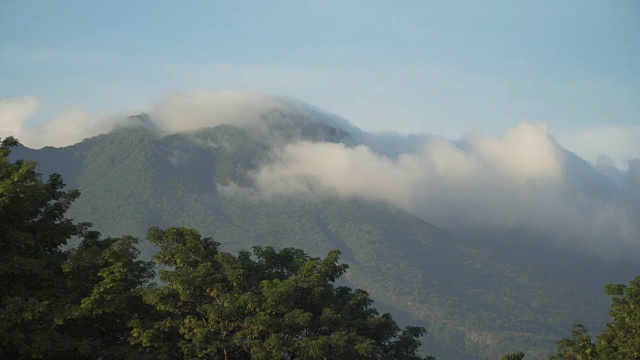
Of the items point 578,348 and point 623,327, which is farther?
point 578,348

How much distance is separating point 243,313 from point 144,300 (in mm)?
3270

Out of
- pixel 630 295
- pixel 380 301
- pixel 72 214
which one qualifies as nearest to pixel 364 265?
pixel 380 301

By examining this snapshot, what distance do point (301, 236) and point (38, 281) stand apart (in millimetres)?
172788

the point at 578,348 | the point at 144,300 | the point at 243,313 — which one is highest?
the point at 578,348

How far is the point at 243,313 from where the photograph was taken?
25.3 meters

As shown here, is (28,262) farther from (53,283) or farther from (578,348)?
(578,348)

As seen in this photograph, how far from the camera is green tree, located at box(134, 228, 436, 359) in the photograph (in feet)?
78.9

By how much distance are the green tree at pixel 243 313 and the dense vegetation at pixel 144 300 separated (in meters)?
0.04

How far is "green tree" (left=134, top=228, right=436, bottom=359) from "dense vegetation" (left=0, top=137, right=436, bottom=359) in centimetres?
4

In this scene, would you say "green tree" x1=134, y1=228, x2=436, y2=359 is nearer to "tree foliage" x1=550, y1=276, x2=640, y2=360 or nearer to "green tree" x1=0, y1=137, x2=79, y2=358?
"green tree" x1=0, y1=137, x2=79, y2=358

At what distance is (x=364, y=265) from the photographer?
18762 cm

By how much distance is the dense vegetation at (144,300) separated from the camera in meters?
21.1

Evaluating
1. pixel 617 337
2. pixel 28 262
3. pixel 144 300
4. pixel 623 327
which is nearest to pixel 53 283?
pixel 28 262

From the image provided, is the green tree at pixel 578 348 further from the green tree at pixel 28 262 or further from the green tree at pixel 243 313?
the green tree at pixel 28 262
